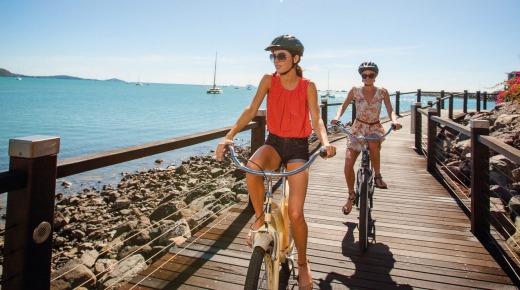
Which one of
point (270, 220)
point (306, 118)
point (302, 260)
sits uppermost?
point (306, 118)

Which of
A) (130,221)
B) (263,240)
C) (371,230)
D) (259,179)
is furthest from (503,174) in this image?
(130,221)

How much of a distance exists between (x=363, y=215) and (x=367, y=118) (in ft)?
4.87

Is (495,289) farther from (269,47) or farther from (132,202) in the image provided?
(132,202)

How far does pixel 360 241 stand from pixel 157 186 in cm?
1191

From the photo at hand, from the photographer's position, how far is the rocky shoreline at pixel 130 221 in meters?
4.91

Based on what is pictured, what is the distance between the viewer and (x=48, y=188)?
2.04 m

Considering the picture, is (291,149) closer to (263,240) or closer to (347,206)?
(263,240)

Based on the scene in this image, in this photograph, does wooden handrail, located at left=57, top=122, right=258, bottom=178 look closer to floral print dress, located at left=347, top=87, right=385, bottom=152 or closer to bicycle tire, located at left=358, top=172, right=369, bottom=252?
bicycle tire, located at left=358, top=172, right=369, bottom=252

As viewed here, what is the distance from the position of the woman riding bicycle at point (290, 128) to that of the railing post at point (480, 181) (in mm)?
2450

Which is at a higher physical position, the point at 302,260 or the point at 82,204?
the point at 302,260

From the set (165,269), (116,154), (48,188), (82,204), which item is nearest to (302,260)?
(165,269)

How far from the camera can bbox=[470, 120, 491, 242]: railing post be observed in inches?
162

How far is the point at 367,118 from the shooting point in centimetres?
467

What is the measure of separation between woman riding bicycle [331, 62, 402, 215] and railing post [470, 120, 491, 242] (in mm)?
954
